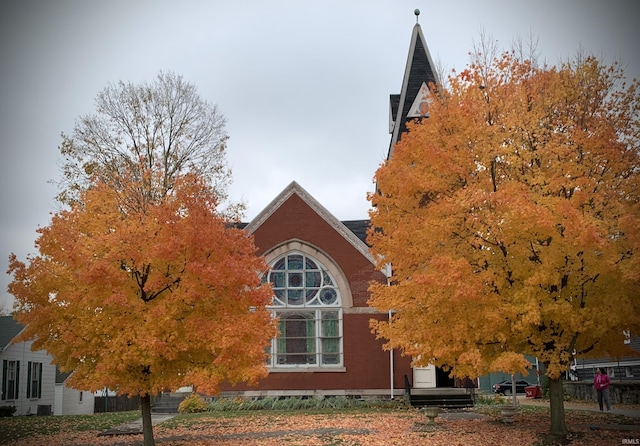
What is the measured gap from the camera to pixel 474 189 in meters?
15.2

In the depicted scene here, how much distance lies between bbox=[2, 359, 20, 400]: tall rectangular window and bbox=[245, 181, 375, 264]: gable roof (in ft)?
49.1

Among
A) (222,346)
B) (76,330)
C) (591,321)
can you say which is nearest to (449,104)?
(591,321)

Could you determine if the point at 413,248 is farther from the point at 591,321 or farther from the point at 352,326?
the point at 352,326

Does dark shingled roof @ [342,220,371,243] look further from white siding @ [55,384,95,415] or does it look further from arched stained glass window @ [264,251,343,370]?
white siding @ [55,384,95,415]

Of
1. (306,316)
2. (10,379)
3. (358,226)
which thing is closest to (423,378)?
(306,316)

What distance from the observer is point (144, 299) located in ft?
50.2

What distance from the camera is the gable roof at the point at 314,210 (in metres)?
30.1

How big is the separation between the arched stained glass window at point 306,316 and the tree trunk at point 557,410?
549 inches

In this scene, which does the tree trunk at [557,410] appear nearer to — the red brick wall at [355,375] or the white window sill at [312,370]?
the red brick wall at [355,375]

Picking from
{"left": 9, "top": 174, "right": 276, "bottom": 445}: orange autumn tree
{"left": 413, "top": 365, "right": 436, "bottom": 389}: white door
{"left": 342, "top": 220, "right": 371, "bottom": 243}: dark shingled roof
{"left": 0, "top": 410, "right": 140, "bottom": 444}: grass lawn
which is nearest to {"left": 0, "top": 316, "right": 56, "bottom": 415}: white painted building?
{"left": 0, "top": 410, "right": 140, "bottom": 444}: grass lawn

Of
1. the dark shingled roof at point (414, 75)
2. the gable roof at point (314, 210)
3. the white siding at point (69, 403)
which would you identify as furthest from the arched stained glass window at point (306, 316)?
the white siding at point (69, 403)

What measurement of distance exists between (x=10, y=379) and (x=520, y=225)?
29286 mm

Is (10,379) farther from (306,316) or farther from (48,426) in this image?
(306,316)

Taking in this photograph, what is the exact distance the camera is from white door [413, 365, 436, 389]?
29.0 metres
